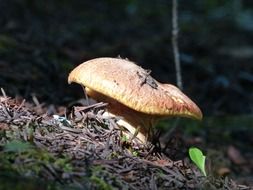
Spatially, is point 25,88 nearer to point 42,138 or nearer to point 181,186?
point 42,138

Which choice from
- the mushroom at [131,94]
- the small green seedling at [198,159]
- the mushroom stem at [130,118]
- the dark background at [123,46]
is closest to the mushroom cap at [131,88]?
the mushroom at [131,94]

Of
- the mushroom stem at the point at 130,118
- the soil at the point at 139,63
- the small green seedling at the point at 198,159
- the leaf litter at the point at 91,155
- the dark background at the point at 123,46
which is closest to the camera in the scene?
the leaf litter at the point at 91,155

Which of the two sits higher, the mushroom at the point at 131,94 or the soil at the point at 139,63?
the soil at the point at 139,63

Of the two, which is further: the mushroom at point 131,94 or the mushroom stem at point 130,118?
the mushroom stem at point 130,118

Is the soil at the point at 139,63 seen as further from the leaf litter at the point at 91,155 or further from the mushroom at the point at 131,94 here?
the mushroom at the point at 131,94

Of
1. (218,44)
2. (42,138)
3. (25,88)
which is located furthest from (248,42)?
(42,138)

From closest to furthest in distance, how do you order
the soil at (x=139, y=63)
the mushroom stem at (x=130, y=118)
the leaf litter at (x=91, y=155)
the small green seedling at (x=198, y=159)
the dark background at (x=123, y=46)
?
the leaf litter at (x=91, y=155) < the soil at (x=139, y=63) < the small green seedling at (x=198, y=159) < the mushroom stem at (x=130, y=118) < the dark background at (x=123, y=46)

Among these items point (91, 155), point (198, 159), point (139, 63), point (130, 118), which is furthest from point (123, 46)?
point (91, 155)
